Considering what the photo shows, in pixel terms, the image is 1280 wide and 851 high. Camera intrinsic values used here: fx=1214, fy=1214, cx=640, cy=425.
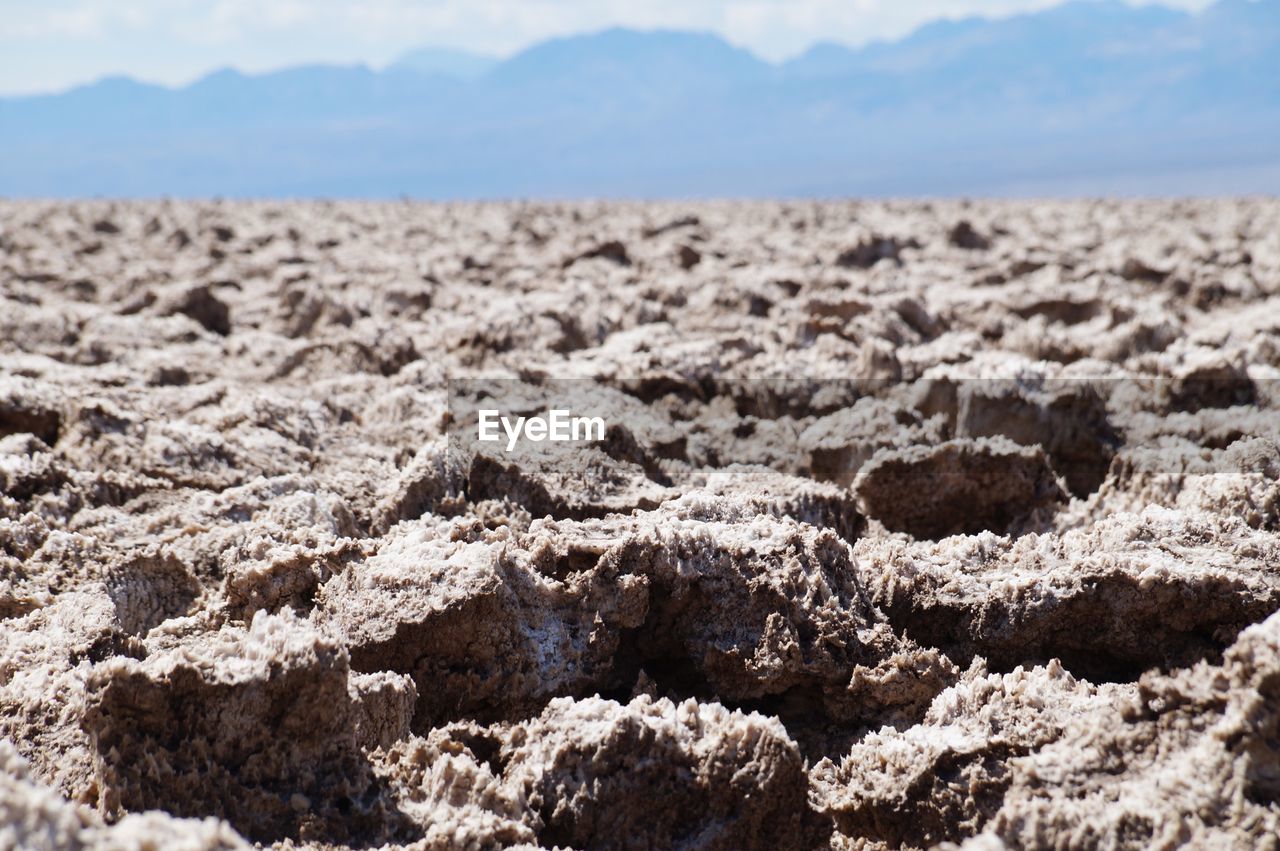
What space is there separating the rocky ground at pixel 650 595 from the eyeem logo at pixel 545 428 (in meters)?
0.07

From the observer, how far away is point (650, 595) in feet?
7.99

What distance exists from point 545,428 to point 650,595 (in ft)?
3.84

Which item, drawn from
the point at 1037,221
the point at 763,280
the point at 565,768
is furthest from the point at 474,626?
the point at 1037,221

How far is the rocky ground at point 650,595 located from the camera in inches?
73.4

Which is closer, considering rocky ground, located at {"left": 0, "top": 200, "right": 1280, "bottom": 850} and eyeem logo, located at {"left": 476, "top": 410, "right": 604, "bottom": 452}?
rocky ground, located at {"left": 0, "top": 200, "right": 1280, "bottom": 850}

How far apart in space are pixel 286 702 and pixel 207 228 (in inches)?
492

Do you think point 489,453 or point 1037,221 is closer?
point 489,453

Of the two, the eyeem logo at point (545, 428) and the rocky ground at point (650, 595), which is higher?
the eyeem logo at point (545, 428)

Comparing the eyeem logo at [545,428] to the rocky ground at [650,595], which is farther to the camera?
the eyeem logo at [545,428]

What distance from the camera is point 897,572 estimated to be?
2.57 m

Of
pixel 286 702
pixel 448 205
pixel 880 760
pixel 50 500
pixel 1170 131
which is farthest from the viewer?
pixel 1170 131

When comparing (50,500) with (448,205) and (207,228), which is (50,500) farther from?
→ (448,205)

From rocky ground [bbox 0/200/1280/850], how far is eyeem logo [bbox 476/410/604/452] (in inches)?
2.9

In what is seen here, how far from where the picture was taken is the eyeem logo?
11.2 ft
